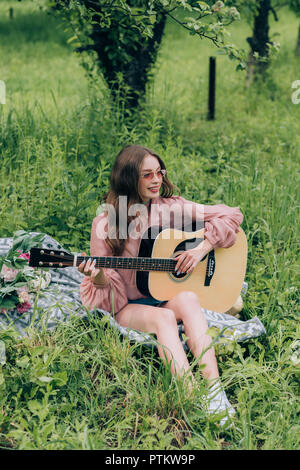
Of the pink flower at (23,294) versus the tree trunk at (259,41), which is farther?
the tree trunk at (259,41)

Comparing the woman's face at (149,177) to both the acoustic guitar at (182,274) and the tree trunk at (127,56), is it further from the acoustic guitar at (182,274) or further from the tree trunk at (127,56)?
the tree trunk at (127,56)

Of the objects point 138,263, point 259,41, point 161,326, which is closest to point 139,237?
point 138,263

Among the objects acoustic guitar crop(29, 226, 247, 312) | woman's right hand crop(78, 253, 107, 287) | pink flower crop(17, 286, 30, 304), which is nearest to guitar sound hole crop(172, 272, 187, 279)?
acoustic guitar crop(29, 226, 247, 312)

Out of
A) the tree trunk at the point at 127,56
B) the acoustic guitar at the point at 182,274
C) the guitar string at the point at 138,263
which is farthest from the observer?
the tree trunk at the point at 127,56

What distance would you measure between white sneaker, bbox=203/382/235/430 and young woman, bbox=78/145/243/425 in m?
0.25

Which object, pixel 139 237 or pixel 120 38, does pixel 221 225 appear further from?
pixel 120 38

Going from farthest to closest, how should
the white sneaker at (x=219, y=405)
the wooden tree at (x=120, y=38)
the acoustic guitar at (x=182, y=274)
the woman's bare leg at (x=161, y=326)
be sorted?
the wooden tree at (x=120, y=38) < the acoustic guitar at (x=182, y=274) < the woman's bare leg at (x=161, y=326) < the white sneaker at (x=219, y=405)

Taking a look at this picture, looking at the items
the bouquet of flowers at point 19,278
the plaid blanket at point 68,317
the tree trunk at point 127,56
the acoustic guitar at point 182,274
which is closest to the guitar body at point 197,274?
the acoustic guitar at point 182,274

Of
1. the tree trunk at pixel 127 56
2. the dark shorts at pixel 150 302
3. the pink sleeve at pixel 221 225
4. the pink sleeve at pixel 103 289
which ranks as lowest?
the dark shorts at pixel 150 302

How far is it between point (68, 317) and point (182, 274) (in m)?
0.68

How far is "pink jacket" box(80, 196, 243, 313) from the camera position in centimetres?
281

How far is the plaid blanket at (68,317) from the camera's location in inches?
105

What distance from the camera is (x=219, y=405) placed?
2277 millimetres

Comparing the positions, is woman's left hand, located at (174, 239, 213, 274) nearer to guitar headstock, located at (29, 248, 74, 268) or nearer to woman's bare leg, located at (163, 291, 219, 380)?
woman's bare leg, located at (163, 291, 219, 380)
